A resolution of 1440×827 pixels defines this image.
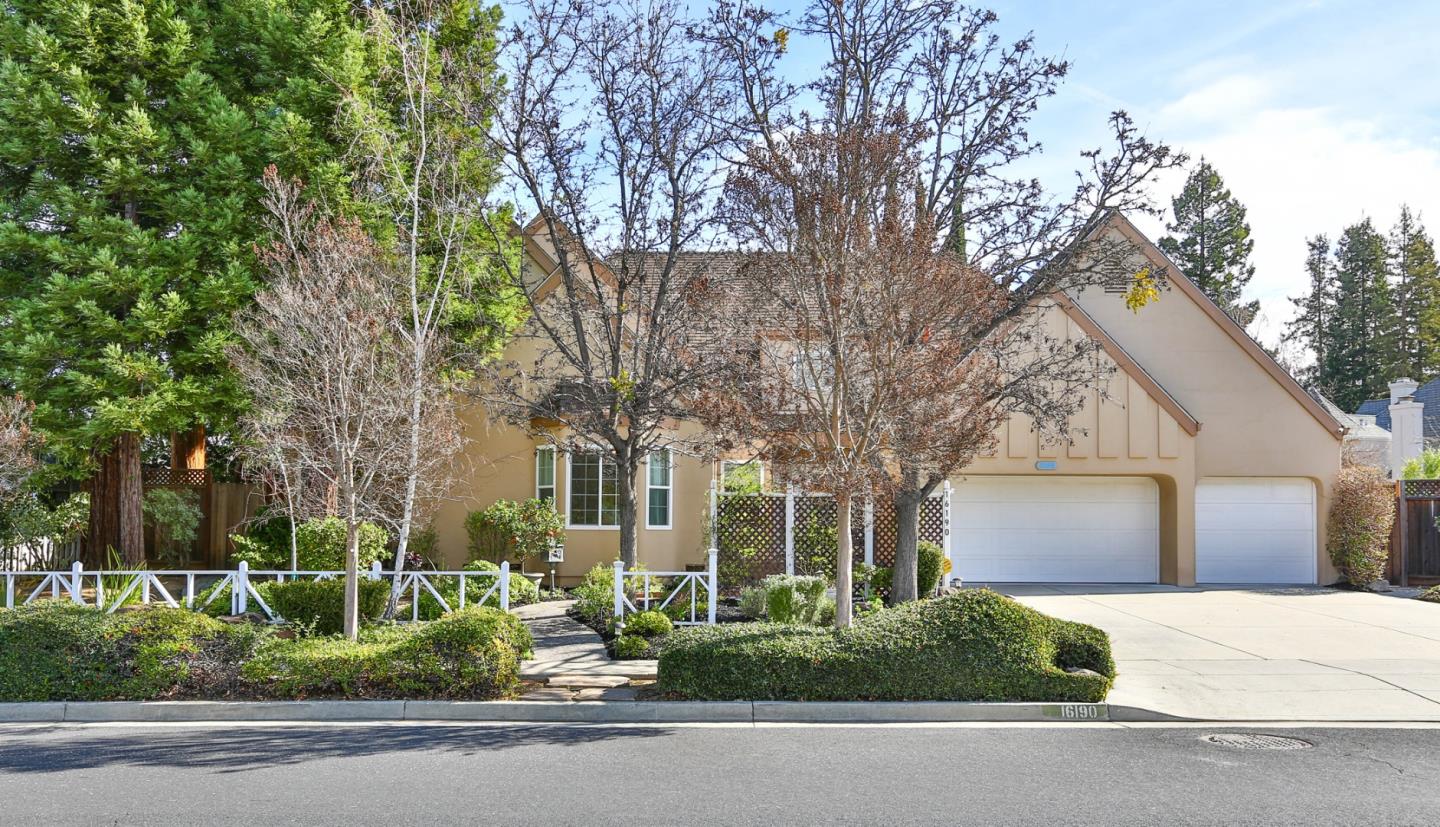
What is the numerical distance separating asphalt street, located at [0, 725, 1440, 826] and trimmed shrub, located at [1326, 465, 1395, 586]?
12142mm

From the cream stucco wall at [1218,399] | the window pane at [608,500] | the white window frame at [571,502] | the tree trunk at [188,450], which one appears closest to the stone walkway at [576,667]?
the white window frame at [571,502]

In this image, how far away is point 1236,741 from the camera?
25.8ft

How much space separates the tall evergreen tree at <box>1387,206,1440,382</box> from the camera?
1700 inches

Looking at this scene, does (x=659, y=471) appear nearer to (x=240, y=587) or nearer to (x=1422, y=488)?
(x=240, y=587)

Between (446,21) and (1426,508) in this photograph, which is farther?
(1426,508)

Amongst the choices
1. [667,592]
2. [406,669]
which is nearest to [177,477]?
[667,592]

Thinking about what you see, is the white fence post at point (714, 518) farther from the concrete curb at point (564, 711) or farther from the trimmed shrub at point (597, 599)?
the concrete curb at point (564, 711)

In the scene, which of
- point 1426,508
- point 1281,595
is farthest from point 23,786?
point 1426,508

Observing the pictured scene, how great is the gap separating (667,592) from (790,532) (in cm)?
227

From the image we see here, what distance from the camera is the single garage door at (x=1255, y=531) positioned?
19.8m

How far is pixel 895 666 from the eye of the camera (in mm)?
8914

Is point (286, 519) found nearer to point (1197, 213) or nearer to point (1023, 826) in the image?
point (1023, 826)

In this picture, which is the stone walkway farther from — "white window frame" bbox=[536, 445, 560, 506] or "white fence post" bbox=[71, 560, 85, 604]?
"white fence post" bbox=[71, 560, 85, 604]

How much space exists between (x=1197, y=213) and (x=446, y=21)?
34.0 m
